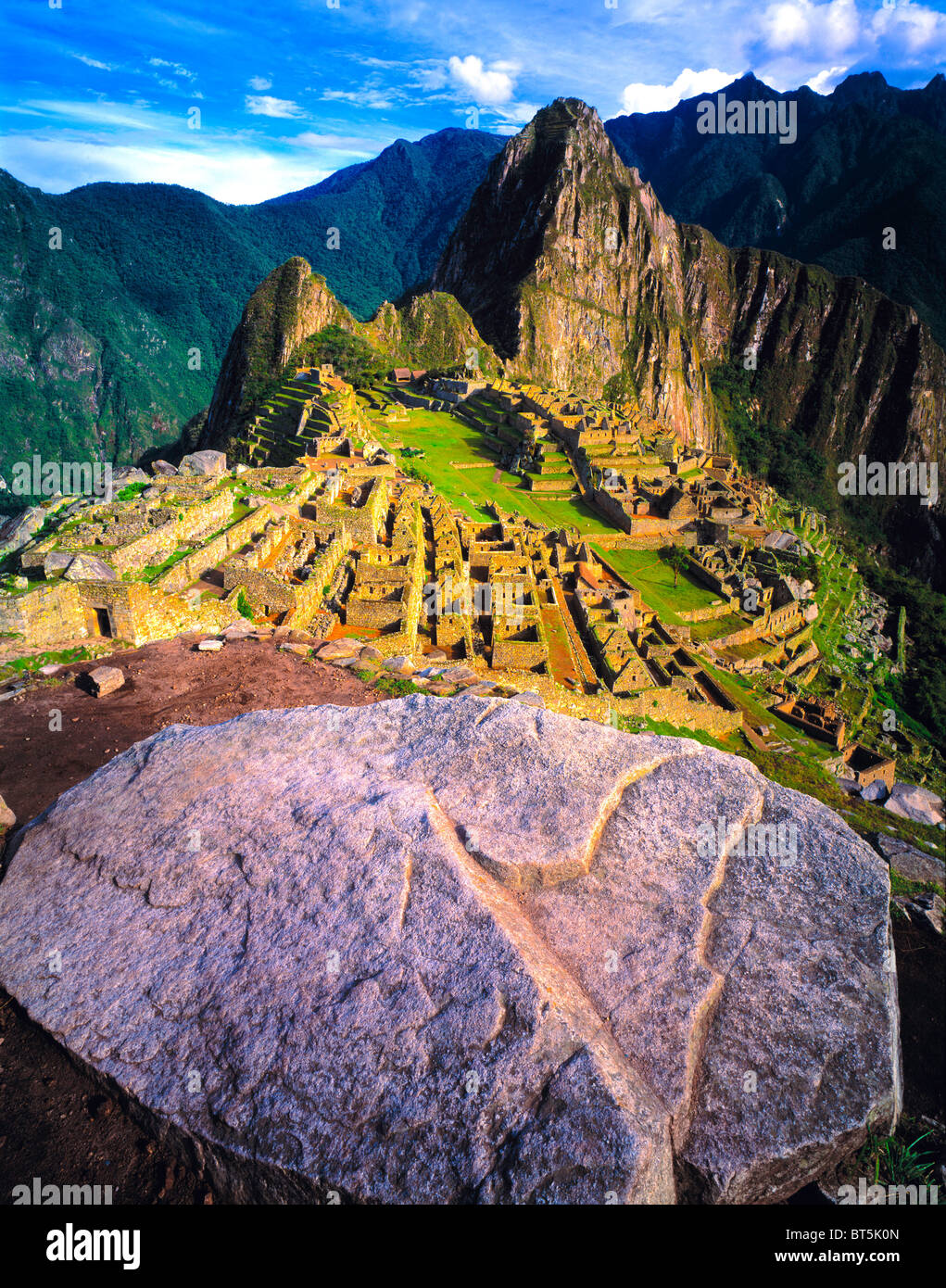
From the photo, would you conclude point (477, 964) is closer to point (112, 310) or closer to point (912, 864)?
point (912, 864)

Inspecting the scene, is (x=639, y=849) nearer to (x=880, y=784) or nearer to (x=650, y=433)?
(x=880, y=784)

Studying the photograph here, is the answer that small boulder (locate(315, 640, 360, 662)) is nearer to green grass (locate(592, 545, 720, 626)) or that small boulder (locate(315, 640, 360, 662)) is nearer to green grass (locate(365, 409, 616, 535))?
green grass (locate(365, 409, 616, 535))

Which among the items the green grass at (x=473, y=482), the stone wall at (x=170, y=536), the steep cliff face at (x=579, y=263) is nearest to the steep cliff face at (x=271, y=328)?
the green grass at (x=473, y=482)

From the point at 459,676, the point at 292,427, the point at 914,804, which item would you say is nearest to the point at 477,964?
the point at 459,676

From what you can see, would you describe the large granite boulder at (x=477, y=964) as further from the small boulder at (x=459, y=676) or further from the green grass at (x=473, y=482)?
the green grass at (x=473, y=482)

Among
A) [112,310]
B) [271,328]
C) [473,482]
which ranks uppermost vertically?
[112,310]

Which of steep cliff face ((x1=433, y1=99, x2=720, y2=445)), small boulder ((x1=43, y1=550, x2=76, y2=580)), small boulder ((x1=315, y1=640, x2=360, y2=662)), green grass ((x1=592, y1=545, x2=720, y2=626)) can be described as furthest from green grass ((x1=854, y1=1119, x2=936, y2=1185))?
steep cliff face ((x1=433, y1=99, x2=720, y2=445))
